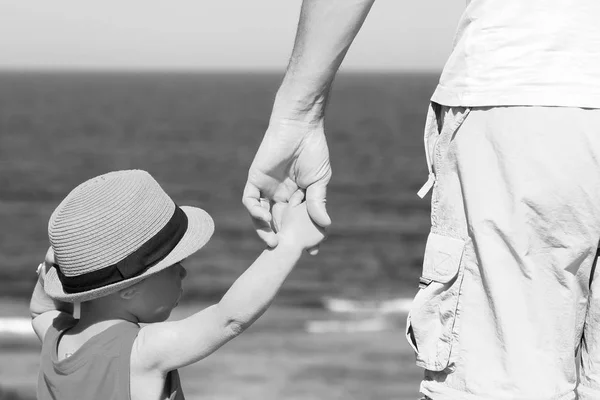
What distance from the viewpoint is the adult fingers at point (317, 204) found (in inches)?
76.8

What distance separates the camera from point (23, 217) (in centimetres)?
1941

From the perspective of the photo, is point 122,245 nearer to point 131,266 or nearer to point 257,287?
point 131,266

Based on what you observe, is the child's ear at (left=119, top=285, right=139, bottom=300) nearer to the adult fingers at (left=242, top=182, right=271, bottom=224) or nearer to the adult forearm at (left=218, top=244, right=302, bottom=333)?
the adult forearm at (left=218, top=244, right=302, bottom=333)

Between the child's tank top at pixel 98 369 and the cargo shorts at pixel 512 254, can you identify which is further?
the child's tank top at pixel 98 369

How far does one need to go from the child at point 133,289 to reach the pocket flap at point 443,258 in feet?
1.04

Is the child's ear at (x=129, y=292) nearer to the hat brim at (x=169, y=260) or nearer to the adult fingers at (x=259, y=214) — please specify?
the hat brim at (x=169, y=260)

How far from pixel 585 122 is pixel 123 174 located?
1126 mm

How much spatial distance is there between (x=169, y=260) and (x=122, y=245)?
0.12 metres

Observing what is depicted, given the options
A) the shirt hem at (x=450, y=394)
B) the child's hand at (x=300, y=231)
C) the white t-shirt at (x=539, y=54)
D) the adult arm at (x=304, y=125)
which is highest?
the white t-shirt at (x=539, y=54)

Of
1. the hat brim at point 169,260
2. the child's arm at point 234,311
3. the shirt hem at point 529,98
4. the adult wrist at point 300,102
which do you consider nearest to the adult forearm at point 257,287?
the child's arm at point 234,311

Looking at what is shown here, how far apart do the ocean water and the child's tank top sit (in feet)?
30.4

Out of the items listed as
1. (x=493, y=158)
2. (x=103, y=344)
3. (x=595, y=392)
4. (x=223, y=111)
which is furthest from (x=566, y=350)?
(x=223, y=111)

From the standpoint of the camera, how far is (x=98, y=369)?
1.99m

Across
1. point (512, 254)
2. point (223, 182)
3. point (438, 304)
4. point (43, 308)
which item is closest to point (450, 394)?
point (438, 304)
